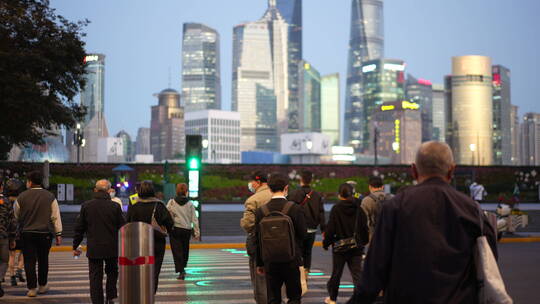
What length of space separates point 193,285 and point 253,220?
14.2ft

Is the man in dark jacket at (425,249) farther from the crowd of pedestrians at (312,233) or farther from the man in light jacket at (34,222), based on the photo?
the man in light jacket at (34,222)

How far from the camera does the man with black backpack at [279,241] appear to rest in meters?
8.28

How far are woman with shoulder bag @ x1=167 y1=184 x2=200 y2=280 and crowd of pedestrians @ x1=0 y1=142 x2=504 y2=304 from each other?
0.8 inches

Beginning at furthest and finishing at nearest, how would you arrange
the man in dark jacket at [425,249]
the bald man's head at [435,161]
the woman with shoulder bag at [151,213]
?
the woman with shoulder bag at [151,213], the bald man's head at [435,161], the man in dark jacket at [425,249]

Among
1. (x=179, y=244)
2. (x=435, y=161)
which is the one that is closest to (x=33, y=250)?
(x=179, y=244)

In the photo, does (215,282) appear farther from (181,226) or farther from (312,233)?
(312,233)

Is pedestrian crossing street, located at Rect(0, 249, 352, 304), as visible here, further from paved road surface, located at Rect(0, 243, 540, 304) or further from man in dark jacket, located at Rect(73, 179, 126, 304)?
man in dark jacket, located at Rect(73, 179, 126, 304)

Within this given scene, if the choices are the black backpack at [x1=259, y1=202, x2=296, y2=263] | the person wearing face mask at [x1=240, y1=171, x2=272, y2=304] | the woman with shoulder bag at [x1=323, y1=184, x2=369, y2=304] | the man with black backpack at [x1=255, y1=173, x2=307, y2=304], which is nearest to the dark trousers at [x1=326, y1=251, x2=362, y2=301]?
the woman with shoulder bag at [x1=323, y1=184, x2=369, y2=304]

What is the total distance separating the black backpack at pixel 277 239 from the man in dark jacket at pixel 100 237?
2.76 m

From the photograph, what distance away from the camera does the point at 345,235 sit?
1073cm

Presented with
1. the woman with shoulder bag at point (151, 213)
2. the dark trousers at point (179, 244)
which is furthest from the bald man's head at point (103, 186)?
the dark trousers at point (179, 244)

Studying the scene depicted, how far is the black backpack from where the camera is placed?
827 centimetres

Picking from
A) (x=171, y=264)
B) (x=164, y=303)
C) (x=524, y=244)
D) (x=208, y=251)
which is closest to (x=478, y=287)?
(x=164, y=303)

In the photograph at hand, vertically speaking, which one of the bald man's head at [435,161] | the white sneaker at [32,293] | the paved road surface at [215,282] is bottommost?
the paved road surface at [215,282]
